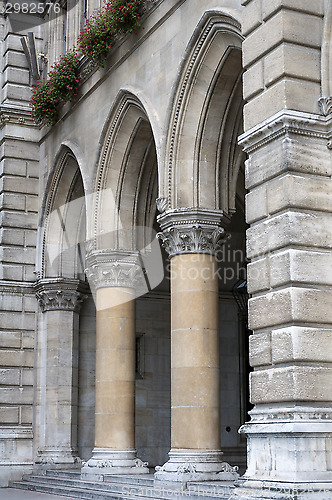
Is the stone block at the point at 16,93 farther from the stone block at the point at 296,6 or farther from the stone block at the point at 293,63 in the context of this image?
the stone block at the point at 293,63

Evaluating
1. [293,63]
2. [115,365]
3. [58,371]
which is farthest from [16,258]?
[293,63]

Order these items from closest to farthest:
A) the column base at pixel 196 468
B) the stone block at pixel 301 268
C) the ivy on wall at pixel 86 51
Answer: the stone block at pixel 301 268 < the column base at pixel 196 468 < the ivy on wall at pixel 86 51

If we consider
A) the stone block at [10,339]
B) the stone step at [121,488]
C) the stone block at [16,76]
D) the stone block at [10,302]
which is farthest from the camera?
the stone block at [16,76]

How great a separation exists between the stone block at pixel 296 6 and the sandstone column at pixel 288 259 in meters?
0.02

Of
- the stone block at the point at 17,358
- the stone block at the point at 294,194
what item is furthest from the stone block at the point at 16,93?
the stone block at the point at 294,194

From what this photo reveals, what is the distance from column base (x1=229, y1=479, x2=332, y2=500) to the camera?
8.92 m

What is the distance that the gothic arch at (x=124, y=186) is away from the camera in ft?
54.1

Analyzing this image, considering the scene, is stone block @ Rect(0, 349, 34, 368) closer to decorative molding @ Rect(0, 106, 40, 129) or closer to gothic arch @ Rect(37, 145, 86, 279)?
gothic arch @ Rect(37, 145, 86, 279)

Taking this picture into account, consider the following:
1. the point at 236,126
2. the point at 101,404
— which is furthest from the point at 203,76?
the point at 101,404

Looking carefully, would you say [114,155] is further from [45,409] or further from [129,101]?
[45,409]

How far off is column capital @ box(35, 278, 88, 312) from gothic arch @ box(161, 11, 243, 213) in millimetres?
6405

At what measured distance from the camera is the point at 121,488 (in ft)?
46.0

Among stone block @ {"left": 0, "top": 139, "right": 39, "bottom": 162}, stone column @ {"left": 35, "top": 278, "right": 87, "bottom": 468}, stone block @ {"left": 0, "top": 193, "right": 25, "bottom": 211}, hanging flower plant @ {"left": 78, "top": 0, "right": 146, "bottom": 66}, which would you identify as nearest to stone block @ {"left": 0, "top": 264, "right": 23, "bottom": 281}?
stone column @ {"left": 35, "top": 278, "right": 87, "bottom": 468}

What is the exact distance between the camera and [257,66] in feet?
35.3
